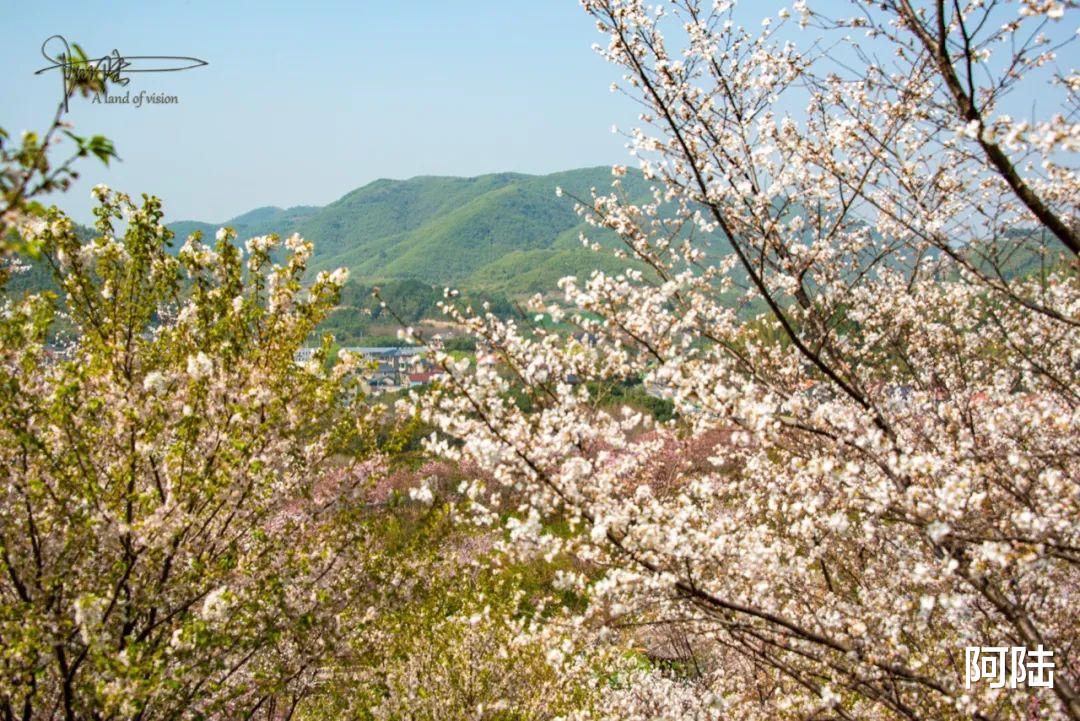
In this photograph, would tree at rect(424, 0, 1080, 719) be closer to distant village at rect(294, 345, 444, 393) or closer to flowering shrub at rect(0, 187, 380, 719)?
distant village at rect(294, 345, 444, 393)

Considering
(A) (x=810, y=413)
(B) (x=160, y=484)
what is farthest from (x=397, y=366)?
(A) (x=810, y=413)

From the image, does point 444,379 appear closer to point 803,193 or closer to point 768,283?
point 768,283

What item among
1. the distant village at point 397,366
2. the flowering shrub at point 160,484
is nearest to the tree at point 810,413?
the distant village at point 397,366

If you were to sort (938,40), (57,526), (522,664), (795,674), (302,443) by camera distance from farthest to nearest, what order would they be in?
(522,664) < (302,443) < (57,526) < (795,674) < (938,40)

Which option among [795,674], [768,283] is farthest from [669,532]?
[768,283]

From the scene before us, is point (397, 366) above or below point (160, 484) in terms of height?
below

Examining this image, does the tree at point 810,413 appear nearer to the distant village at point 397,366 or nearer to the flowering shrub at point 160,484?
the distant village at point 397,366

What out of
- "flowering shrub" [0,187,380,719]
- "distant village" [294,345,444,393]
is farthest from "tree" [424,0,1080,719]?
"flowering shrub" [0,187,380,719]

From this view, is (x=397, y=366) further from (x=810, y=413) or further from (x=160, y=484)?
(x=810, y=413)

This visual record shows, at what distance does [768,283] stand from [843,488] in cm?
202

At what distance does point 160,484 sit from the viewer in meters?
5.46

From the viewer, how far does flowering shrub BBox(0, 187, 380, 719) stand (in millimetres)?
4664

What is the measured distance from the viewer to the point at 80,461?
4.98 metres

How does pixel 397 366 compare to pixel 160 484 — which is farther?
pixel 397 366
